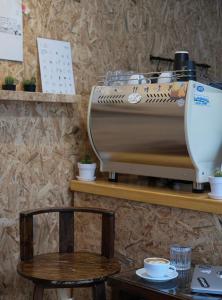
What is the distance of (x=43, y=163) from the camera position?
2547 mm

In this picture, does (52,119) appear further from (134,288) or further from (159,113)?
(134,288)

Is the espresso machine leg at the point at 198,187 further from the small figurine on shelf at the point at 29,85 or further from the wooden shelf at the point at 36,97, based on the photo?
the small figurine on shelf at the point at 29,85

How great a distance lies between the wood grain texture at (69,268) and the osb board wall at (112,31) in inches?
36.3

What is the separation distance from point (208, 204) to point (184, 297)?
51 cm

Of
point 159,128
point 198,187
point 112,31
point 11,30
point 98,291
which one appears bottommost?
point 98,291

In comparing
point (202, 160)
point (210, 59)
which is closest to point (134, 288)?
point (202, 160)

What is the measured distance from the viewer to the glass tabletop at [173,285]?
1.62 meters

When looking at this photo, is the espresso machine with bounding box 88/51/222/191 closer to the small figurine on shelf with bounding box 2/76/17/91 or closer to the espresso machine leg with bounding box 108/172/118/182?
the espresso machine leg with bounding box 108/172/118/182

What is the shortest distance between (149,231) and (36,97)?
864mm

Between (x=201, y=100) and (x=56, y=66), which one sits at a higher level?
(x=56, y=66)

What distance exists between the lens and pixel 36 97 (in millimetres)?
2359

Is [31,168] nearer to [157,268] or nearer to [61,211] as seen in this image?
[61,211]

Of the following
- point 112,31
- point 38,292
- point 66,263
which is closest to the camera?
point 38,292

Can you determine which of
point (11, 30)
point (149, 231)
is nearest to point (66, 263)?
point (149, 231)
